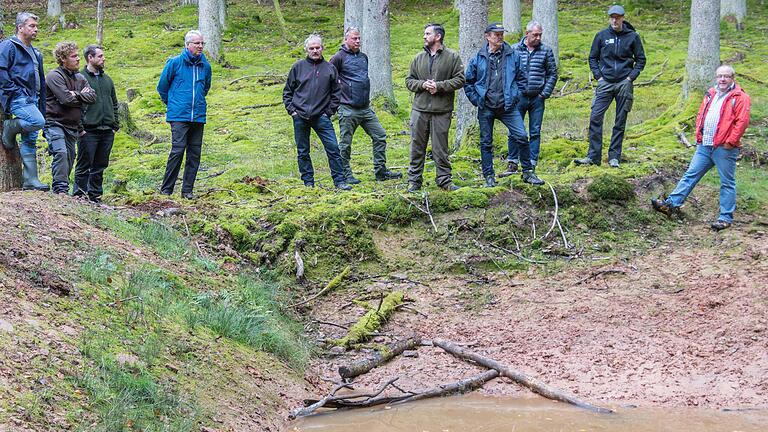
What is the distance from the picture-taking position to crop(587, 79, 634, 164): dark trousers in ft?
40.8

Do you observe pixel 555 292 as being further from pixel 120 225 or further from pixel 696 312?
pixel 120 225

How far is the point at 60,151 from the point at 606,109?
7.45 meters

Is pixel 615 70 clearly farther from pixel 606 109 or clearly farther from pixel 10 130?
pixel 10 130

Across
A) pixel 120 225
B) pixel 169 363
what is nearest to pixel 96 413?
pixel 169 363

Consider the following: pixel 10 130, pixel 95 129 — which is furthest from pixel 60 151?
pixel 10 130

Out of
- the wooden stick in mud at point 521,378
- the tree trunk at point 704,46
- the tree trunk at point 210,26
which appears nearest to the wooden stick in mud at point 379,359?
the wooden stick in mud at point 521,378

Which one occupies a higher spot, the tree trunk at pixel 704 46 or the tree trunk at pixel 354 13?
the tree trunk at pixel 354 13

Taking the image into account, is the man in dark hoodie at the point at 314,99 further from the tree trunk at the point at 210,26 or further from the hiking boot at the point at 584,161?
the tree trunk at the point at 210,26

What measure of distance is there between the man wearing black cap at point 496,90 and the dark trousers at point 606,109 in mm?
1637

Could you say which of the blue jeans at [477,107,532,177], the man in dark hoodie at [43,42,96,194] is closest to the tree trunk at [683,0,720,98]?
the blue jeans at [477,107,532,177]

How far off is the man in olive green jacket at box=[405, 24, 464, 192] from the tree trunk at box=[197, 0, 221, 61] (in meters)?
14.5

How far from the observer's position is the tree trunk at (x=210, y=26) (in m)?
24.4

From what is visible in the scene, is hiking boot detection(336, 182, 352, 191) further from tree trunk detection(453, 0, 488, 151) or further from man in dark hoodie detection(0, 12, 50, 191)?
man in dark hoodie detection(0, 12, 50, 191)

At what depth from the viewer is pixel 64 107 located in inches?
405
